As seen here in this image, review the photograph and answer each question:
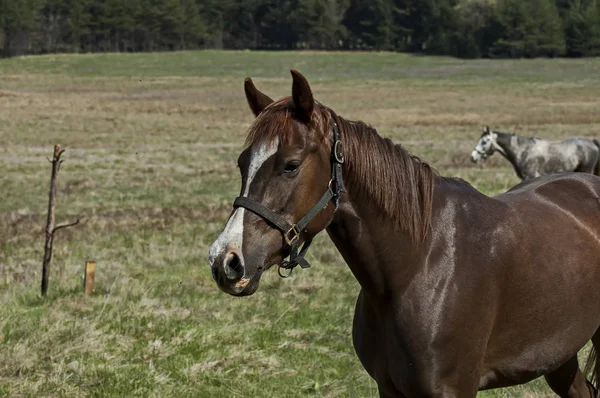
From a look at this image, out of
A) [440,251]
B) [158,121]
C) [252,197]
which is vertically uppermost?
[252,197]

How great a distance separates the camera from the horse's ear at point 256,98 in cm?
355

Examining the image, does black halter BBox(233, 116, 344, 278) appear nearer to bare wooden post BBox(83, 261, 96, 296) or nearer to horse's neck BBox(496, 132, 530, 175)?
bare wooden post BBox(83, 261, 96, 296)

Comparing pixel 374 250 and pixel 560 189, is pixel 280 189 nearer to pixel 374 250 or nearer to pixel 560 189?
pixel 374 250

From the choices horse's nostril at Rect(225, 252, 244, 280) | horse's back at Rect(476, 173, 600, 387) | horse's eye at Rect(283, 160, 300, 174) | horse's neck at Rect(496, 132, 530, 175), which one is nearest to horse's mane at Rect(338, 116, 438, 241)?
horse's eye at Rect(283, 160, 300, 174)

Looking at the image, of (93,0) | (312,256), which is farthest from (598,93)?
(93,0)

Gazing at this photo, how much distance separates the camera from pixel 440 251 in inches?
149

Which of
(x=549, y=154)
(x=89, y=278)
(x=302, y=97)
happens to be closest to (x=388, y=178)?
(x=302, y=97)

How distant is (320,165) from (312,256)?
7654 millimetres

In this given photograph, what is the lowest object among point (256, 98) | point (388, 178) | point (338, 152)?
point (388, 178)

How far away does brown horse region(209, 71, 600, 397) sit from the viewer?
3273mm

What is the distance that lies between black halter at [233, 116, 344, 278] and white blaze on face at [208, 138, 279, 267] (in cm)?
5

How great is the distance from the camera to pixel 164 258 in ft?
35.4

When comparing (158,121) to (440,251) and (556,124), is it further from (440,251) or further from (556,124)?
(440,251)

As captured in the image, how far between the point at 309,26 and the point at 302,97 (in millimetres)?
123278
